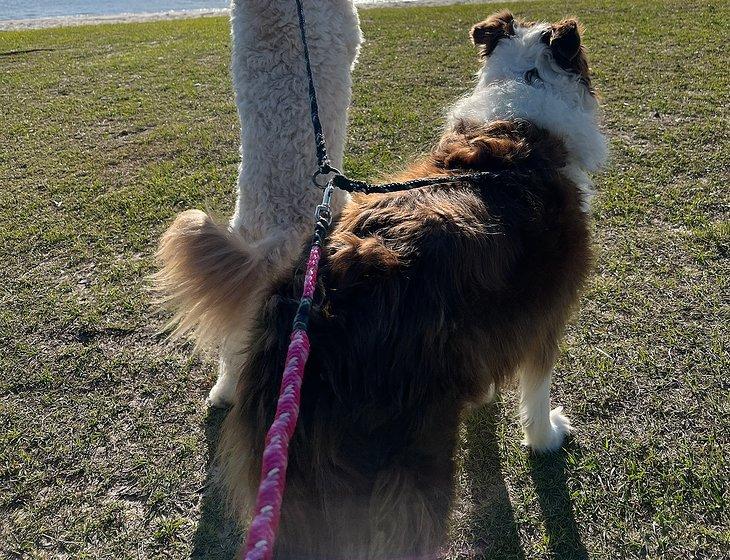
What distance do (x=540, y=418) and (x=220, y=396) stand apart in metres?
1.66

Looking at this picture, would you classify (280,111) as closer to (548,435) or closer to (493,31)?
(493,31)

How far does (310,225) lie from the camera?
2508 mm

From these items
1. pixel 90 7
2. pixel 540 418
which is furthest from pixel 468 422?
pixel 90 7

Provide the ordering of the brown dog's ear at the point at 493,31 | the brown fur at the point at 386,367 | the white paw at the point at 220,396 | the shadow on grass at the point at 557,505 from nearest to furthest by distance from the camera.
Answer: the brown fur at the point at 386,367
the shadow on grass at the point at 557,505
the brown dog's ear at the point at 493,31
the white paw at the point at 220,396

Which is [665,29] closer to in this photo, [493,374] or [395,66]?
[395,66]

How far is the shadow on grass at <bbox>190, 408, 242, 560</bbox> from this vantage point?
2.27 meters

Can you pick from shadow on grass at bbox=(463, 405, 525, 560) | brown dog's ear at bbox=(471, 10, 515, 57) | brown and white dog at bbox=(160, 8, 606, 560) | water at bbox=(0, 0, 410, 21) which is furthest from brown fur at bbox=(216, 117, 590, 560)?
water at bbox=(0, 0, 410, 21)

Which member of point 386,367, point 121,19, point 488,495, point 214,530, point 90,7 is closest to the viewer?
point 386,367

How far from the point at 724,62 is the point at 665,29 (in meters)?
2.07

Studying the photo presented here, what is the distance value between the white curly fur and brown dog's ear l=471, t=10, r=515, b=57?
0.74 metres

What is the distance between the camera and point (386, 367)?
56.3 inches

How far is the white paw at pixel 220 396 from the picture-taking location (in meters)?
2.85

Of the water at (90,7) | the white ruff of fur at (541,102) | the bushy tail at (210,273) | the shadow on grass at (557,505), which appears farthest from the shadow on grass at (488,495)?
the water at (90,7)

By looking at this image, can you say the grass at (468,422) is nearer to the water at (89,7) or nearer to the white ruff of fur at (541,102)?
the white ruff of fur at (541,102)
